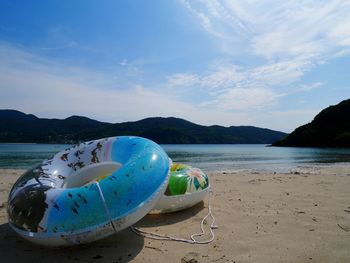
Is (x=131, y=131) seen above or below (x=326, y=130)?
above

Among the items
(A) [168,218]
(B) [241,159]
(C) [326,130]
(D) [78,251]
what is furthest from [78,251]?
(C) [326,130]

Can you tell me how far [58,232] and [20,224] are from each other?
21.7 inches

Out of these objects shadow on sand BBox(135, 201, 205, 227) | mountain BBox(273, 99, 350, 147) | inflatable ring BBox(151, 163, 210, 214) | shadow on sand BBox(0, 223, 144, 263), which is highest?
mountain BBox(273, 99, 350, 147)

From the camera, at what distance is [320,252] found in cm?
351

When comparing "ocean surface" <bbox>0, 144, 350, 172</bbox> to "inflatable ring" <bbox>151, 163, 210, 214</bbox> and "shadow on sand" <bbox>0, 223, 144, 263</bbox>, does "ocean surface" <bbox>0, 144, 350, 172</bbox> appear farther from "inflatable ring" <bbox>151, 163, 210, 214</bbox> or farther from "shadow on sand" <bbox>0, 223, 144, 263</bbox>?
"shadow on sand" <bbox>0, 223, 144, 263</bbox>

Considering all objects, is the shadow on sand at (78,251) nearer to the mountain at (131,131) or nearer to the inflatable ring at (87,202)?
the inflatable ring at (87,202)

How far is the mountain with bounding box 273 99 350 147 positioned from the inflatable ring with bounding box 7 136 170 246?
7143 centimetres

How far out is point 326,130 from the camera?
3029 inches

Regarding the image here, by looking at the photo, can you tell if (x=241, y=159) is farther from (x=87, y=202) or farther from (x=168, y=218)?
(x=87, y=202)

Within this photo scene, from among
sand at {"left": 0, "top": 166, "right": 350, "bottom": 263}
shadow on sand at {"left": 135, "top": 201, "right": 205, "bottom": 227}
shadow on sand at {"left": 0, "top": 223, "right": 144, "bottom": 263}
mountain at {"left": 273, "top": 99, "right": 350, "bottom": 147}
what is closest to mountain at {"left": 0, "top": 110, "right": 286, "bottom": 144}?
mountain at {"left": 273, "top": 99, "right": 350, "bottom": 147}

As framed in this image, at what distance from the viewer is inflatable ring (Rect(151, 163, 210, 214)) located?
509 cm

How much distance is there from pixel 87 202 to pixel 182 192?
2.13 meters

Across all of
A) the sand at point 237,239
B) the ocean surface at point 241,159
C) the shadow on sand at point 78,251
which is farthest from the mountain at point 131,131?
the shadow on sand at point 78,251

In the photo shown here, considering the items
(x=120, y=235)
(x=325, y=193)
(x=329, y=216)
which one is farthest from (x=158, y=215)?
(x=325, y=193)
